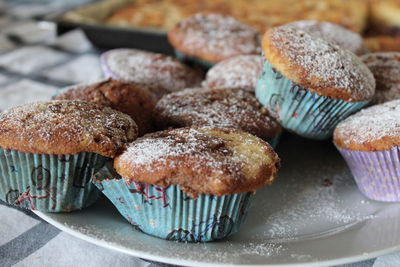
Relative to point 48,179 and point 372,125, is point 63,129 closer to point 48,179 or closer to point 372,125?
point 48,179

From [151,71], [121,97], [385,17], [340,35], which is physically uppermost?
[340,35]

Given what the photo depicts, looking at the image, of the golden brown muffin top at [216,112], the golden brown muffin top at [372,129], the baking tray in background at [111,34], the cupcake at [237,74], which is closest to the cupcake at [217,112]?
the golden brown muffin top at [216,112]

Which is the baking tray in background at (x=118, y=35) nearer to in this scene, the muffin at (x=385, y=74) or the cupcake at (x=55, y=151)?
the muffin at (x=385, y=74)

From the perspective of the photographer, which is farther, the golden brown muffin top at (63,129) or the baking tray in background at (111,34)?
the baking tray in background at (111,34)

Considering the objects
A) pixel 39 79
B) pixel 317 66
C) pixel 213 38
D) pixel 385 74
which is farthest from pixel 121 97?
pixel 39 79

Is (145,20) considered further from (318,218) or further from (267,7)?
(318,218)

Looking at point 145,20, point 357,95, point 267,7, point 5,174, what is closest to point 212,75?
point 357,95

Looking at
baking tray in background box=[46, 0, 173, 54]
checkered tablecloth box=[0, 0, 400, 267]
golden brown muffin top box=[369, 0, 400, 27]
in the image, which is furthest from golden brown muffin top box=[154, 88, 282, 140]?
golden brown muffin top box=[369, 0, 400, 27]
